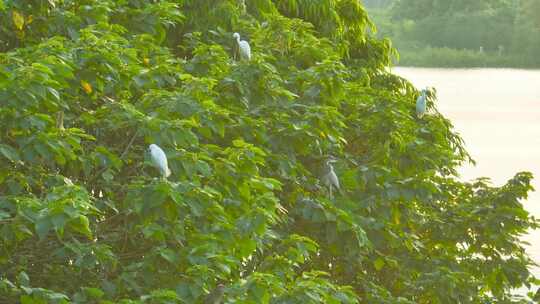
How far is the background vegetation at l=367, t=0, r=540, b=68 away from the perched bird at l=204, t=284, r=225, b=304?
48.8 meters

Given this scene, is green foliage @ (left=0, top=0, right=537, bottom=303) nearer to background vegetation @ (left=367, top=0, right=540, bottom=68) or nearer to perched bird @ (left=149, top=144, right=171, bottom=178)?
perched bird @ (left=149, top=144, right=171, bottom=178)

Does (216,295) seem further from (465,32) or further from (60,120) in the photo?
(465,32)

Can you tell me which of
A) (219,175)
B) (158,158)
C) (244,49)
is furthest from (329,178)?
(158,158)

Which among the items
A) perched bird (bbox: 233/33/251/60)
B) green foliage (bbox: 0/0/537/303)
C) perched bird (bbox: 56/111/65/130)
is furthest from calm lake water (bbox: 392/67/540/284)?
perched bird (bbox: 56/111/65/130)

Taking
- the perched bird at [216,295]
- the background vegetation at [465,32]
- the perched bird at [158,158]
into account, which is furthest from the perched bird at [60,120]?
the background vegetation at [465,32]

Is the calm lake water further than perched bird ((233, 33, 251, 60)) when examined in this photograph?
Yes

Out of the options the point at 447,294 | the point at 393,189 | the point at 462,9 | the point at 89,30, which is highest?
the point at 89,30

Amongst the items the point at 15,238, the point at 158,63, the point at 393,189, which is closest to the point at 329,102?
the point at 393,189

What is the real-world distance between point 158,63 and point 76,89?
953 millimetres

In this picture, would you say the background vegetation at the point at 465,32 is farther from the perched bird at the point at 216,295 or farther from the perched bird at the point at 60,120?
the perched bird at the point at 216,295

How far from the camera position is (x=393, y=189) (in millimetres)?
7105

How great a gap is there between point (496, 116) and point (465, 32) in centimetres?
2270

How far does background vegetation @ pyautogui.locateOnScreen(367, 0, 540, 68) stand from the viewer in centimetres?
5553

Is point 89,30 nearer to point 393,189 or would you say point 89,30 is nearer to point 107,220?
point 107,220
